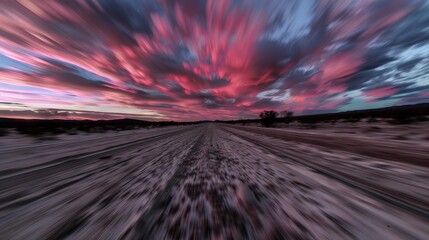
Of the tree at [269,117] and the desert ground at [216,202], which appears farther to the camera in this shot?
the tree at [269,117]

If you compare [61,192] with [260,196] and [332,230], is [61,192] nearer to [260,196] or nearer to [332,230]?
[260,196]

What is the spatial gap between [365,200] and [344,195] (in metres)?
0.24

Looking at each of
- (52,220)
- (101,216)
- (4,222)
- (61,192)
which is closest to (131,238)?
(101,216)

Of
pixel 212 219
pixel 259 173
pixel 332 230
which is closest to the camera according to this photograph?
pixel 332 230

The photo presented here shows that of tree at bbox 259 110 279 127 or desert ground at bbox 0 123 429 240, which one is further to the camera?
tree at bbox 259 110 279 127

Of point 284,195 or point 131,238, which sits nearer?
point 131,238

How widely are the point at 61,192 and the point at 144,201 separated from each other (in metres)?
1.61

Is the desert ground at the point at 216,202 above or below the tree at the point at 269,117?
below

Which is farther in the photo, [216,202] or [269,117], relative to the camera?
[269,117]

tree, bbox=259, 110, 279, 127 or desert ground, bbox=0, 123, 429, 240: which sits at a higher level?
tree, bbox=259, 110, 279, 127

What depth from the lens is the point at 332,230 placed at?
1.66 metres

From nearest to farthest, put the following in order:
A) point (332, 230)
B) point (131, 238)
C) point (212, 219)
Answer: point (131, 238) < point (332, 230) < point (212, 219)

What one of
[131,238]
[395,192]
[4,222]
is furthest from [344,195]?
[4,222]

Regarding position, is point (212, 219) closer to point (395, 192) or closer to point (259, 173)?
point (259, 173)
